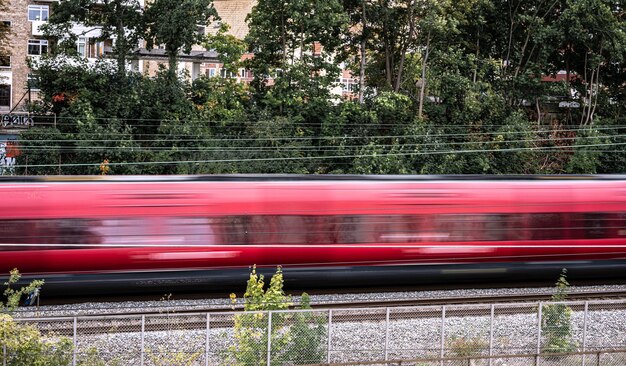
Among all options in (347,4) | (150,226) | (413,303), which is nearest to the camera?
(150,226)

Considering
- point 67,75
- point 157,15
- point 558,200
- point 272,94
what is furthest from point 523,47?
point 558,200

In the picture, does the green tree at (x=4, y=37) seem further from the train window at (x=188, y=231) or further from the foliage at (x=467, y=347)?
the foliage at (x=467, y=347)

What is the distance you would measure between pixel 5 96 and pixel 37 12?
5342 millimetres

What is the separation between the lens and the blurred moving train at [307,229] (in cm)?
1584

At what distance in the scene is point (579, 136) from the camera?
41.7 m

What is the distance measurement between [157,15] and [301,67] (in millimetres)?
7277

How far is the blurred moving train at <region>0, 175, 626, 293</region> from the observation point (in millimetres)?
15836

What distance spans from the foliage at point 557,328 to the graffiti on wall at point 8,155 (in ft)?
90.1

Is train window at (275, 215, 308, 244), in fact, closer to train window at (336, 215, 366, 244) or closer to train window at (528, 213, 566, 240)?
train window at (336, 215, 366, 244)

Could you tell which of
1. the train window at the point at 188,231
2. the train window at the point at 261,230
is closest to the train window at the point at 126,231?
the train window at the point at 188,231

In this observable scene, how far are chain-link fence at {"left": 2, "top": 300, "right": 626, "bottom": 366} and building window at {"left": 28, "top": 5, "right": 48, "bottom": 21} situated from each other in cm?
3626

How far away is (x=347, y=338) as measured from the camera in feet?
48.0

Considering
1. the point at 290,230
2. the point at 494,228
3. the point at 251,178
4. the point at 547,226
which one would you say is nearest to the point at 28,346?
the point at 290,230

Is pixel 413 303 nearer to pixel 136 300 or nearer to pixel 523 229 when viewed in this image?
pixel 523 229
